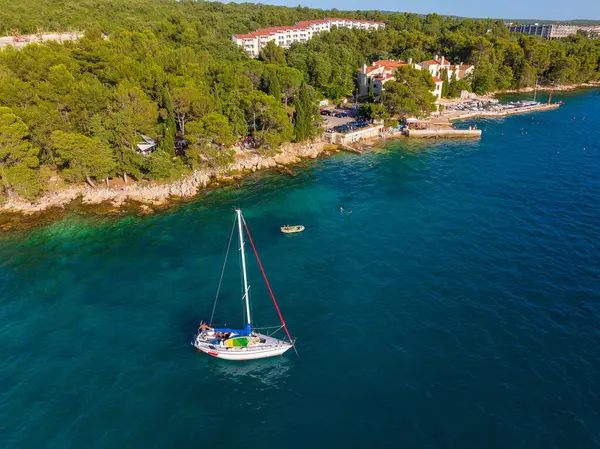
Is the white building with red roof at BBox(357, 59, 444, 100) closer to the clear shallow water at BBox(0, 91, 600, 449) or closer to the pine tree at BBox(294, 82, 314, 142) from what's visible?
the pine tree at BBox(294, 82, 314, 142)

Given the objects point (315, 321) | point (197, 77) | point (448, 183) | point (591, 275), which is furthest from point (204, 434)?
point (197, 77)

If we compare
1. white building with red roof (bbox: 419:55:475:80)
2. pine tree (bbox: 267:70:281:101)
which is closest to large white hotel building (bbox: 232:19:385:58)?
white building with red roof (bbox: 419:55:475:80)

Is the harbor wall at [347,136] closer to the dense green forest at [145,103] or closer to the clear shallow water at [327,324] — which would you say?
the dense green forest at [145,103]

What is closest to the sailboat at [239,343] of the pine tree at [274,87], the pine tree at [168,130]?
the pine tree at [168,130]

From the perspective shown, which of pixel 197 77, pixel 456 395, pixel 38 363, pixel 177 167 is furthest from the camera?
pixel 197 77

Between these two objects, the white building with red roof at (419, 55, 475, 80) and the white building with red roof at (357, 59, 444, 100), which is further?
the white building with red roof at (419, 55, 475, 80)

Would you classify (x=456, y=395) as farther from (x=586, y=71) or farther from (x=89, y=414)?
(x=586, y=71)
